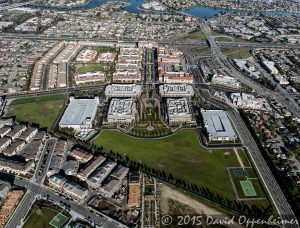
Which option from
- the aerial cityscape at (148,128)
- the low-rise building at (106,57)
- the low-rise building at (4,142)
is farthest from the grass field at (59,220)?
the low-rise building at (106,57)

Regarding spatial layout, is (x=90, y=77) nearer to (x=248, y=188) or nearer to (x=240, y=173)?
(x=240, y=173)

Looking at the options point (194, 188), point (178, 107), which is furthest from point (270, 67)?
point (194, 188)

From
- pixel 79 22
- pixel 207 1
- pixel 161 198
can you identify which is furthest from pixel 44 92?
pixel 207 1

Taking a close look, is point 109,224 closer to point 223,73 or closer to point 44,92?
point 44,92

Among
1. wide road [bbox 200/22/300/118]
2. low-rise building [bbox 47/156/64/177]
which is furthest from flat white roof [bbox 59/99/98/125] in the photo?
wide road [bbox 200/22/300/118]

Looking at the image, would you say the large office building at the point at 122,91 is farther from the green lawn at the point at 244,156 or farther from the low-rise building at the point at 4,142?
the green lawn at the point at 244,156

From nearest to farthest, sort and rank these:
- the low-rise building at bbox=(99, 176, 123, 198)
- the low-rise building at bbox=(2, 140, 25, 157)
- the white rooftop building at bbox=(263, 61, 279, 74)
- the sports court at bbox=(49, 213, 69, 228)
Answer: the sports court at bbox=(49, 213, 69, 228)
the low-rise building at bbox=(99, 176, 123, 198)
the low-rise building at bbox=(2, 140, 25, 157)
the white rooftop building at bbox=(263, 61, 279, 74)

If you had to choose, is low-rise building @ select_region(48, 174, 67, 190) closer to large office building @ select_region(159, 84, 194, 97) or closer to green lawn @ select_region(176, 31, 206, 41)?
large office building @ select_region(159, 84, 194, 97)
